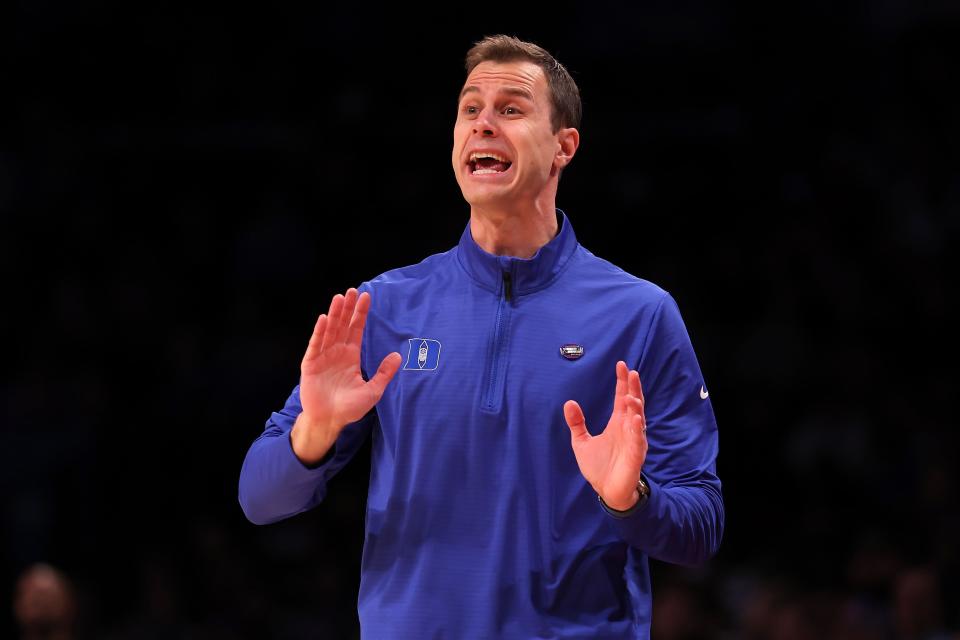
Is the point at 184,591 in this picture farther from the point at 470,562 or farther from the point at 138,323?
the point at 470,562

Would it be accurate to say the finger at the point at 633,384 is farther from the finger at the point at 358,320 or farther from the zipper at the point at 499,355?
the finger at the point at 358,320

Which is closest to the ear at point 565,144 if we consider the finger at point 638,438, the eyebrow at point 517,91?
the eyebrow at point 517,91

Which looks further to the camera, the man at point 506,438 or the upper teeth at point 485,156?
the upper teeth at point 485,156

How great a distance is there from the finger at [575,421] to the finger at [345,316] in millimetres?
512

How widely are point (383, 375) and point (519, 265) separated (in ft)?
1.38

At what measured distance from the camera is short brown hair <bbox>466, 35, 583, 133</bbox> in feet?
10.7

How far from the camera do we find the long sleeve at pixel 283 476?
113 inches

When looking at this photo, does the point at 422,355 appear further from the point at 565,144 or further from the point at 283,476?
the point at 565,144

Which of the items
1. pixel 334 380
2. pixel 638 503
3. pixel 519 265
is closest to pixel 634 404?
pixel 638 503

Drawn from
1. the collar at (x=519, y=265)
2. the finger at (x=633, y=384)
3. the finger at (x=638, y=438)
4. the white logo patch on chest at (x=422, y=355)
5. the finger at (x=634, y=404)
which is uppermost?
the collar at (x=519, y=265)

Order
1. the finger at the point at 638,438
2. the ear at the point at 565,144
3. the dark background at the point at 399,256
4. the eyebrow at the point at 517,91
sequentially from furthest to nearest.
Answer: the dark background at the point at 399,256
the ear at the point at 565,144
the eyebrow at the point at 517,91
the finger at the point at 638,438

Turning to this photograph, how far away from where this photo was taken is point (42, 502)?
25.9ft

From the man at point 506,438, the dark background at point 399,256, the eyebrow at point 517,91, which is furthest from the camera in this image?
the dark background at point 399,256

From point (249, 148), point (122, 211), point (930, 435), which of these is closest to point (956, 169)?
point (930, 435)
